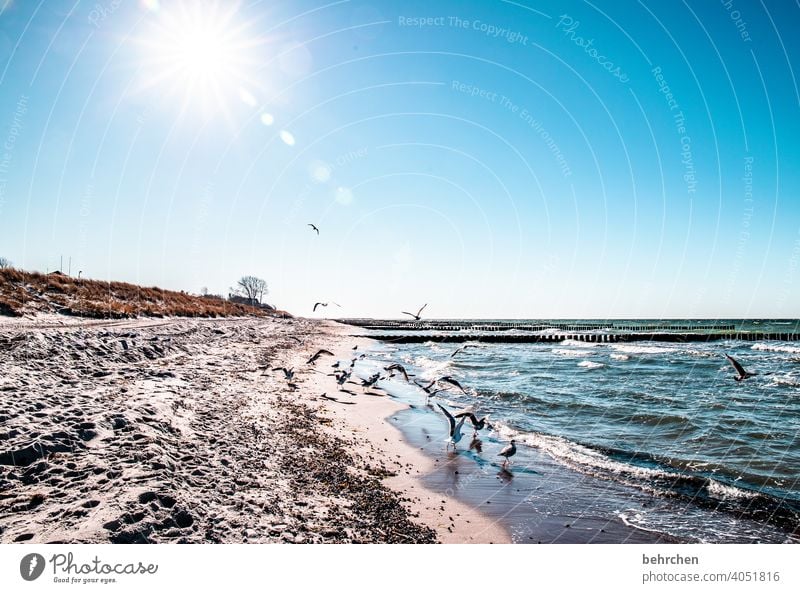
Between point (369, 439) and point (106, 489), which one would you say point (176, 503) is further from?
point (369, 439)

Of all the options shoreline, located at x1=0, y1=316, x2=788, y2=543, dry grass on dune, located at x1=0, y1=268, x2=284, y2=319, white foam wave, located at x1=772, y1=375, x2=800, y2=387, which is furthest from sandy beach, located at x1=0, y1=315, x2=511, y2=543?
white foam wave, located at x1=772, y1=375, x2=800, y2=387

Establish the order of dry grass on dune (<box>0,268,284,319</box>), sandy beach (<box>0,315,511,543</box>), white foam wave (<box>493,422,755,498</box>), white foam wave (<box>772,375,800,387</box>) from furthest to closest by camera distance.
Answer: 1. dry grass on dune (<box>0,268,284,319</box>)
2. white foam wave (<box>772,375,800,387</box>)
3. white foam wave (<box>493,422,755,498</box>)
4. sandy beach (<box>0,315,511,543</box>)

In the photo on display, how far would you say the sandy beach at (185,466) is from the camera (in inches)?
209

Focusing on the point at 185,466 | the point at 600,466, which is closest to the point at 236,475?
the point at 185,466

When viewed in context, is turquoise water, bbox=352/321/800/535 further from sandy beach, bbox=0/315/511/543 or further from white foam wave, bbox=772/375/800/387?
sandy beach, bbox=0/315/511/543

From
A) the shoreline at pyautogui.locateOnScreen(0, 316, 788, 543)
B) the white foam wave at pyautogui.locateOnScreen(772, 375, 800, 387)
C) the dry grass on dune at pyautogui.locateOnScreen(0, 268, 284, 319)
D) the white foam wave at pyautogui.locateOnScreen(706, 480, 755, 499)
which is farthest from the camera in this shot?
the dry grass on dune at pyautogui.locateOnScreen(0, 268, 284, 319)

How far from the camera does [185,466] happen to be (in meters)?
7.06

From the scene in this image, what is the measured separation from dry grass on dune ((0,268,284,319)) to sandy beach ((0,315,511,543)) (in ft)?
51.9

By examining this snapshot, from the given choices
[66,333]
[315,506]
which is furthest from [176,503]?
[66,333]

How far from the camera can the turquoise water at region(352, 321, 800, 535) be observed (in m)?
9.41

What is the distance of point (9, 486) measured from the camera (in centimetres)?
554

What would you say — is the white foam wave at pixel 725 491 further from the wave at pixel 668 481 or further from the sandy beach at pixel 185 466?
the sandy beach at pixel 185 466
